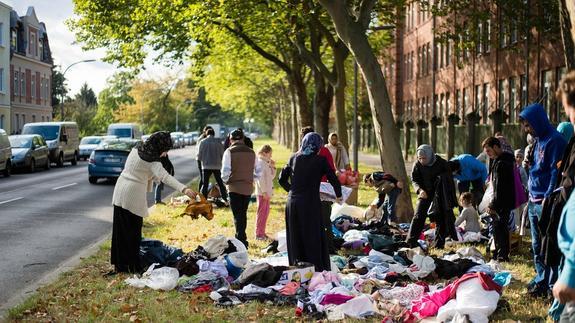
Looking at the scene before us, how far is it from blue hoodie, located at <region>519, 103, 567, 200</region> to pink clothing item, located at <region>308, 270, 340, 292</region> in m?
2.21

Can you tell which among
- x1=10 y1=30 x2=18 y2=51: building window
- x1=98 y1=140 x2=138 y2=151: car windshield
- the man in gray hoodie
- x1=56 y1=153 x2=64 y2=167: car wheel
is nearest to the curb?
the man in gray hoodie

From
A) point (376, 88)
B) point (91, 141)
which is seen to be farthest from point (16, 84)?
point (376, 88)

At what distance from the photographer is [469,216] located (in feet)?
45.5

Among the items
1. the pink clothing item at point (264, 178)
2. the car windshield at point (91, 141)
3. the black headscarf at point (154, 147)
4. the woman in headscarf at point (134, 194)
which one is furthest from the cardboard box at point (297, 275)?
the car windshield at point (91, 141)

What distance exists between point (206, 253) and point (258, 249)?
224cm

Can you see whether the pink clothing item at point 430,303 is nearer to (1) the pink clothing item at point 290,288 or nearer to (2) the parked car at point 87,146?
(1) the pink clothing item at point 290,288

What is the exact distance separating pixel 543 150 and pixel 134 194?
4.67m

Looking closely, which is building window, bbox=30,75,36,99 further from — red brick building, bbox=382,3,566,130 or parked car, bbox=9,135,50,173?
parked car, bbox=9,135,50,173

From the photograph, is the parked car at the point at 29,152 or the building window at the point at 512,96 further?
the building window at the point at 512,96

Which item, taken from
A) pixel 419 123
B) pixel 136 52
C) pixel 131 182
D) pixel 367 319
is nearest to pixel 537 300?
pixel 367 319

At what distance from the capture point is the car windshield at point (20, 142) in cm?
3731

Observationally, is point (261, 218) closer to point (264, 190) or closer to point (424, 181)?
point (264, 190)

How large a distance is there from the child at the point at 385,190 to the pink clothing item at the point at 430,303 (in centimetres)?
603

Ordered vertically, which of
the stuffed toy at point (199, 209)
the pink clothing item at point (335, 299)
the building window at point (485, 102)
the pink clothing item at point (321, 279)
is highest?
the building window at point (485, 102)
